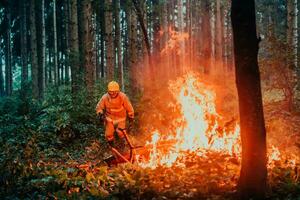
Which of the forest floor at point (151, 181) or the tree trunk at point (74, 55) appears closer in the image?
the forest floor at point (151, 181)

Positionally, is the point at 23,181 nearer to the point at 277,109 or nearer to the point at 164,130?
the point at 164,130

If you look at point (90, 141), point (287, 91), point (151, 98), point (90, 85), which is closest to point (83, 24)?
point (90, 85)

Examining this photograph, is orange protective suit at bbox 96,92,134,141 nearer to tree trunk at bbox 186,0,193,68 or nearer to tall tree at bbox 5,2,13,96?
tall tree at bbox 5,2,13,96

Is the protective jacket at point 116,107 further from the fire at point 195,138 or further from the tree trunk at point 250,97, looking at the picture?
the tree trunk at point 250,97

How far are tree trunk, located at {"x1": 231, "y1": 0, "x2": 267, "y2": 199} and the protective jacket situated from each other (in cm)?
502

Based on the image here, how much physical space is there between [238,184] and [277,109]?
366 inches

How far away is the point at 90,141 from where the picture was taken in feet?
42.7

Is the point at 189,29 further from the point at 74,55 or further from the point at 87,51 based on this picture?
the point at 87,51

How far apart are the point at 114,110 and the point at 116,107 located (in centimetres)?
10

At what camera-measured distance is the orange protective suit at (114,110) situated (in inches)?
437

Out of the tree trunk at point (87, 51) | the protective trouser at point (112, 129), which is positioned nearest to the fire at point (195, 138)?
the protective trouser at point (112, 129)

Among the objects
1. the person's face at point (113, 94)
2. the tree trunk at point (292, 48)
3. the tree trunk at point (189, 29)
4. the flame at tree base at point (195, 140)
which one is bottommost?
the flame at tree base at point (195, 140)

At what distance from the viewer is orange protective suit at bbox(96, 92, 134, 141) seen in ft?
36.4

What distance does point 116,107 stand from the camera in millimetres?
11180
